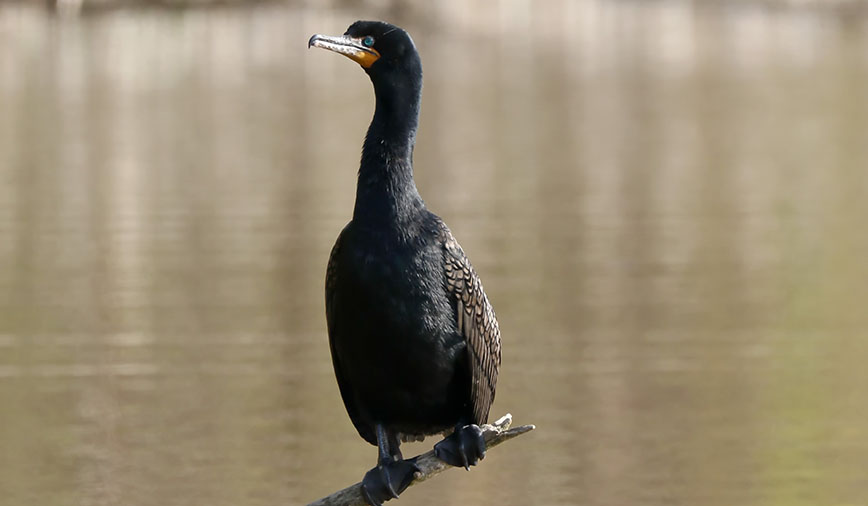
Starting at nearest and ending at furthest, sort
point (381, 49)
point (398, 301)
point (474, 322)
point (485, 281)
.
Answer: point (398, 301)
point (381, 49)
point (474, 322)
point (485, 281)

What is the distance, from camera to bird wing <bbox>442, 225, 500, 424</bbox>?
18.8 ft

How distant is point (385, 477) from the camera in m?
5.75

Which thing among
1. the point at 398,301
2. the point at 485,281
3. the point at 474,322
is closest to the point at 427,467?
the point at 474,322

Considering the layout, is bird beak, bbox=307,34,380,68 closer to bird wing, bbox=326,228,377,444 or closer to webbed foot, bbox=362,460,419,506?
bird wing, bbox=326,228,377,444

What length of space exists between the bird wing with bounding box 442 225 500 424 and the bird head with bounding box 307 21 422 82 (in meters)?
0.51

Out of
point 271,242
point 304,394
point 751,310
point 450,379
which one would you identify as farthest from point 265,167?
point 450,379

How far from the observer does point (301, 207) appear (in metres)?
19.4

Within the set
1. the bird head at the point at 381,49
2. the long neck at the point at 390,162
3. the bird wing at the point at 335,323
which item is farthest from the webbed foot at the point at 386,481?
the bird head at the point at 381,49

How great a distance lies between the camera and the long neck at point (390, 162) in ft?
18.3

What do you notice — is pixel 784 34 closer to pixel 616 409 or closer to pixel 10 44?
pixel 10 44

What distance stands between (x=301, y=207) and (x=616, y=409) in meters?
8.80

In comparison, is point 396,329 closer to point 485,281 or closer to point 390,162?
point 390,162

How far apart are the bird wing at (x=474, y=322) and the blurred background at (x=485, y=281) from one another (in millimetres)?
3343

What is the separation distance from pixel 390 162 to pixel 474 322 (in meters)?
0.58
